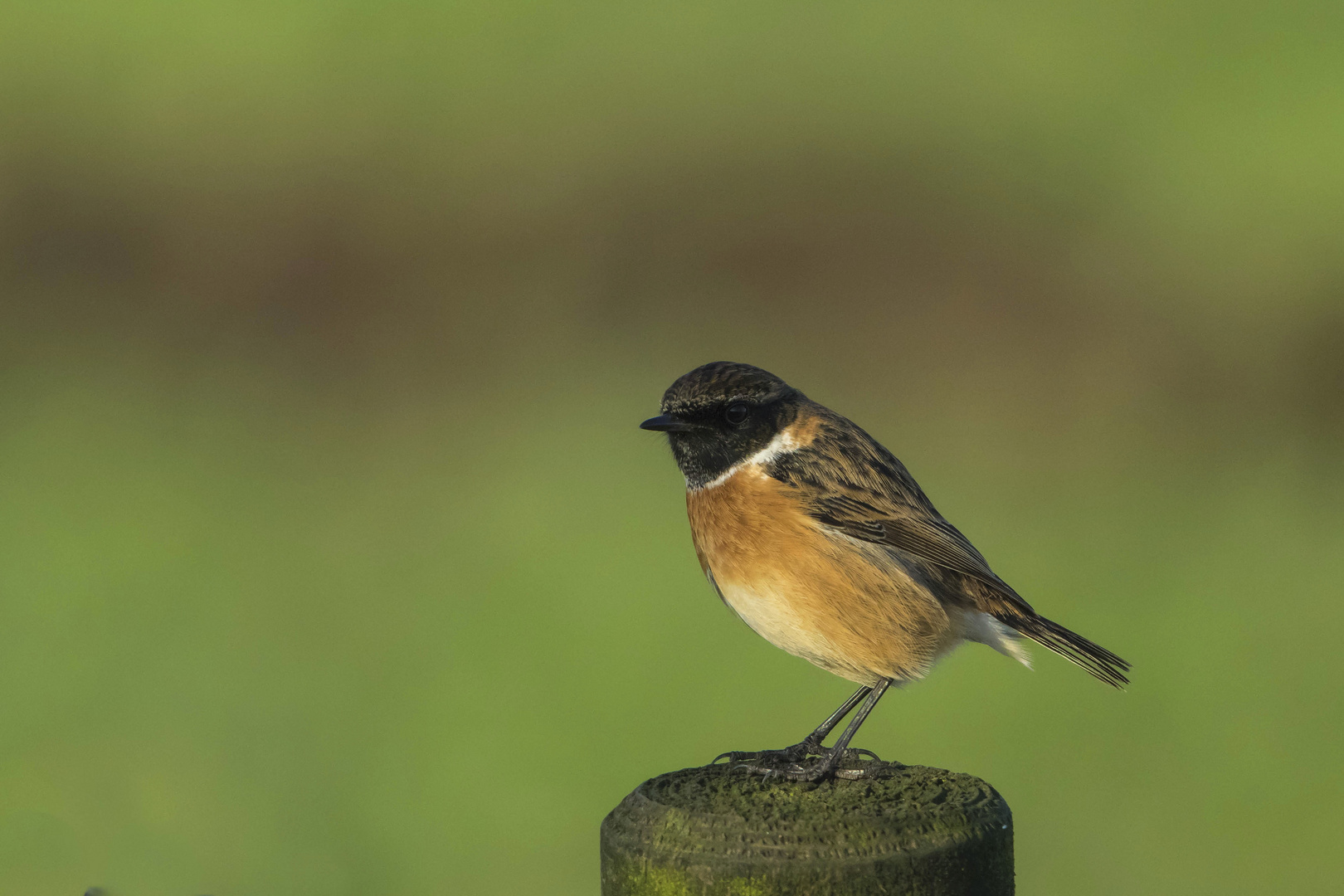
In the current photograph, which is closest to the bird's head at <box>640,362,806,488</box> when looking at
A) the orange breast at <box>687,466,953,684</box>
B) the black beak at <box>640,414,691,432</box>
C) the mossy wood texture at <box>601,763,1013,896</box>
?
the black beak at <box>640,414,691,432</box>

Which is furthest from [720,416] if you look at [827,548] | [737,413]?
[827,548]

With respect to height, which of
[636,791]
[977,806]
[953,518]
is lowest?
[953,518]

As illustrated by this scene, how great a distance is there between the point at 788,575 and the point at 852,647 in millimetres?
294

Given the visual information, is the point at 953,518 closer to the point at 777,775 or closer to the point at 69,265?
the point at 777,775

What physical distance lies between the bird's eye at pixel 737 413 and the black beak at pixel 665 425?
0.17 m

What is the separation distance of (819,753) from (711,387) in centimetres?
115

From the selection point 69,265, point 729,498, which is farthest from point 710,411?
point 69,265

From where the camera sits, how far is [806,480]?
13.3 feet

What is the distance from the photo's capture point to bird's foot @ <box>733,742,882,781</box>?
9.63 ft

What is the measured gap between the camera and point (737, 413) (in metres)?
3.98

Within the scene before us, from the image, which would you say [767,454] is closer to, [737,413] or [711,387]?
[737,413]

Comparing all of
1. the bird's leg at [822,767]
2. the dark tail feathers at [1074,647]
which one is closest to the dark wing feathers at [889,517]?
the dark tail feathers at [1074,647]

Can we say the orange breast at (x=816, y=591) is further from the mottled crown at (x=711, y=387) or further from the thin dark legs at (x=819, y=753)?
the mottled crown at (x=711, y=387)

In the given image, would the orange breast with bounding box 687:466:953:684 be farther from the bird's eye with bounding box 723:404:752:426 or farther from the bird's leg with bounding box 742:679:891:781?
the bird's leg with bounding box 742:679:891:781
